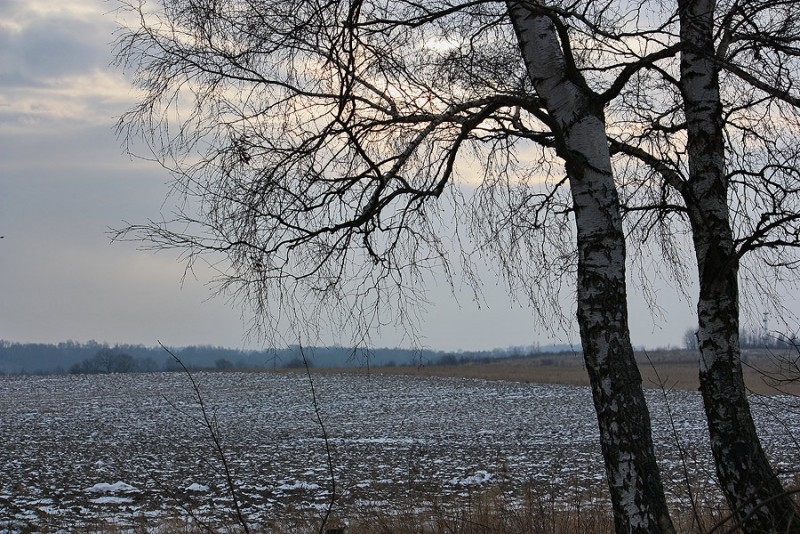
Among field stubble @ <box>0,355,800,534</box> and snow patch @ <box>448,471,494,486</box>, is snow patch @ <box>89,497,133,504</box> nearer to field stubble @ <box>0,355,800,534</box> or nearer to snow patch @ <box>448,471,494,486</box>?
field stubble @ <box>0,355,800,534</box>

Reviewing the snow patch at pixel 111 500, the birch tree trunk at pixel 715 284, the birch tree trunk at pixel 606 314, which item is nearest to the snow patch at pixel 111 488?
the snow patch at pixel 111 500

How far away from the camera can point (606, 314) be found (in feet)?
14.6

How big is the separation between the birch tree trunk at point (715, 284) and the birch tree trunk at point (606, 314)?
4.49 feet

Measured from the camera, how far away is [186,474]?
619 inches

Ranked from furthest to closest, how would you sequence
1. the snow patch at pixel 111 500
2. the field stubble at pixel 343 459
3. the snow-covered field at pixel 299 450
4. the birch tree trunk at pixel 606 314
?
1. the snow patch at pixel 111 500
2. the snow-covered field at pixel 299 450
3. the field stubble at pixel 343 459
4. the birch tree trunk at pixel 606 314

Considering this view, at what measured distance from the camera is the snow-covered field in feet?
39.4

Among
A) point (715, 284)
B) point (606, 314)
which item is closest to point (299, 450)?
point (715, 284)

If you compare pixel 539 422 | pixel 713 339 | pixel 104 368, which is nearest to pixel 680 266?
pixel 713 339

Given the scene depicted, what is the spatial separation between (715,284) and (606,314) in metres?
1.73

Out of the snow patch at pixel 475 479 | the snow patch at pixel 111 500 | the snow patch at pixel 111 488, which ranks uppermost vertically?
the snow patch at pixel 111 488

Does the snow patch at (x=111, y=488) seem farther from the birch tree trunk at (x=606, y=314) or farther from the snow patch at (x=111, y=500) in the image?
the birch tree trunk at (x=606, y=314)

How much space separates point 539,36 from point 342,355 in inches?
95.0

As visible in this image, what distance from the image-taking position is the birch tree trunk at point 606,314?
172 inches

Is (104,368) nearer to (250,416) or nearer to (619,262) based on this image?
(250,416)
